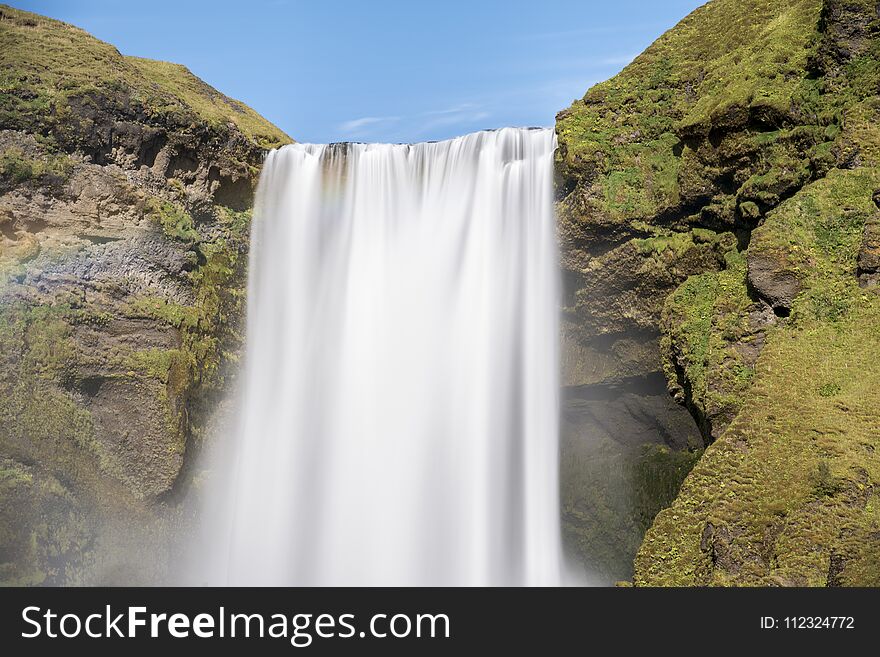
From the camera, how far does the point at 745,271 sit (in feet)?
50.0

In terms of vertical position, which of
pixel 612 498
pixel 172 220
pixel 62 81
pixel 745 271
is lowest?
pixel 612 498

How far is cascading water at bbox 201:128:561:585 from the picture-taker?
17.5 m

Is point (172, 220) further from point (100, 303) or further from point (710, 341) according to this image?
point (710, 341)

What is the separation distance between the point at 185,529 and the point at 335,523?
3663 mm

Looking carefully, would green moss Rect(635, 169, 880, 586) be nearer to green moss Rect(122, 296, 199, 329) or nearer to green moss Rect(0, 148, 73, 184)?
green moss Rect(122, 296, 199, 329)

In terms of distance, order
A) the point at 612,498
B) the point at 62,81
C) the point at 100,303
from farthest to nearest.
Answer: the point at 62,81, the point at 100,303, the point at 612,498

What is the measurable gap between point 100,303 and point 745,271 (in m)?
14.3

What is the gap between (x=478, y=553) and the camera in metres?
17.1

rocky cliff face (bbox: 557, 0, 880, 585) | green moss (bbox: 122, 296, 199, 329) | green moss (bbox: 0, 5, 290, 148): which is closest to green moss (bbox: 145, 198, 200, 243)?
green moss (bbox: 122, 296, 199, 329)

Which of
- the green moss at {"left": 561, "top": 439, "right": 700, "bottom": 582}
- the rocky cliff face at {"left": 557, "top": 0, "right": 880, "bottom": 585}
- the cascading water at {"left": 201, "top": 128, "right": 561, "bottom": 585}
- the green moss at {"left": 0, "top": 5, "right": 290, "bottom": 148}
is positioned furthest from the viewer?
the green moss at {"left": 0, "top": 5, "right": 290, "bottom": 148}

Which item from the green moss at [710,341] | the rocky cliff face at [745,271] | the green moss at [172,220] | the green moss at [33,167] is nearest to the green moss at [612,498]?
the rocky cliff face at [745,271]

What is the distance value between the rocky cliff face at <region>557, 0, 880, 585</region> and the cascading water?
1.19m

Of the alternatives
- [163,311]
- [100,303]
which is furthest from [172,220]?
[100,303]

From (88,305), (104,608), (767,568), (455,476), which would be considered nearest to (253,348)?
(88,305)
